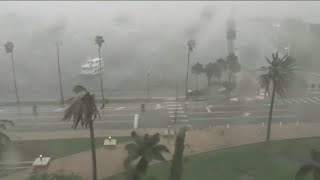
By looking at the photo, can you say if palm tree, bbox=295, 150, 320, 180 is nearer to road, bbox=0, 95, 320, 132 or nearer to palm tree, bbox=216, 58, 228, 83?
road, bbox=0, 95, 320, 132

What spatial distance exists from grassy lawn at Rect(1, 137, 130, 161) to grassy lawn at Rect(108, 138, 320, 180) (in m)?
2.40

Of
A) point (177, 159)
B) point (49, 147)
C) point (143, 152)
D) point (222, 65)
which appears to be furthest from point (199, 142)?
point (222, 65)

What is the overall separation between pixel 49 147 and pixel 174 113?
5229mm

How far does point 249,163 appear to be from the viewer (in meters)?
10.3

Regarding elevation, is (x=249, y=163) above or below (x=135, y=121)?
below

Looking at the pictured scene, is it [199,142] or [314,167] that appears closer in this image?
[314,167]

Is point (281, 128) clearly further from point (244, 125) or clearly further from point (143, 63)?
point (143, 63)

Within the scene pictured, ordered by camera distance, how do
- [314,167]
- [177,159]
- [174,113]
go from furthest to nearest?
[174,113] → [177,159] → [314,167]

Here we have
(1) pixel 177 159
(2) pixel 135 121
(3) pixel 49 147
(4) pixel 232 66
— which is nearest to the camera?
(1) pixel 177 159

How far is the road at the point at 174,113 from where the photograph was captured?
1405 centimetres

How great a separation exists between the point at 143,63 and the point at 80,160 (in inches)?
576

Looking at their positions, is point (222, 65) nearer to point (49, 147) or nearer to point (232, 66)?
point (232, 66)

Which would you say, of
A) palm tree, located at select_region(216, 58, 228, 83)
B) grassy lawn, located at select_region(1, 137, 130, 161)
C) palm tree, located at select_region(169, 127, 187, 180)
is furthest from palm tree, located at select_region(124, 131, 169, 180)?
palm tree, located at select_region(216, 58, 228, 83)

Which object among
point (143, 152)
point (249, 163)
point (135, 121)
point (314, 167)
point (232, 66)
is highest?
point (232, 66)
